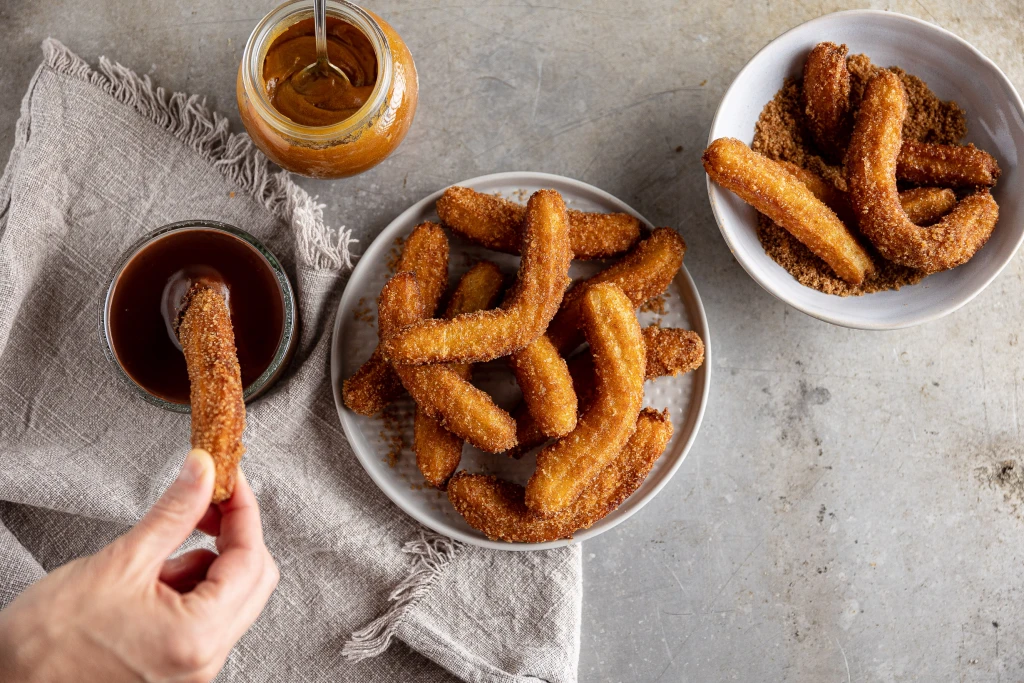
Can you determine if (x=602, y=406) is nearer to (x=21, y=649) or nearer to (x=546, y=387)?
(x=546, y=387)

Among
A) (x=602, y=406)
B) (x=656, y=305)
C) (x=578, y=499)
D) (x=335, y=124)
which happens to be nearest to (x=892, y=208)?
(x=656, y=305)

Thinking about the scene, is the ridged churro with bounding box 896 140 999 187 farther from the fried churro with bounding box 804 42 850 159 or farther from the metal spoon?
the metal spoon

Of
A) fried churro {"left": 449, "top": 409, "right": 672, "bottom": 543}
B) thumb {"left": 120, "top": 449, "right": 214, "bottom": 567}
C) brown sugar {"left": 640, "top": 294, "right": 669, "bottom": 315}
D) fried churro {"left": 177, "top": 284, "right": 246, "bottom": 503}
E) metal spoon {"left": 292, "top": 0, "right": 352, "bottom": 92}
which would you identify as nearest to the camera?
thumb {"left": 120, "top": 449, "right": 214, "bottom": 567}

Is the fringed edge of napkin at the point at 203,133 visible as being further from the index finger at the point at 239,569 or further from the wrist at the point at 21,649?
the wrist at the point at 21,649

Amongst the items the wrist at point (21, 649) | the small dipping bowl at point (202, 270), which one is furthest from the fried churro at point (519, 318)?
the wrist at point (21, 649)

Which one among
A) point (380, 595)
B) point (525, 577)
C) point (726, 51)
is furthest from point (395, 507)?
point (726, 51)

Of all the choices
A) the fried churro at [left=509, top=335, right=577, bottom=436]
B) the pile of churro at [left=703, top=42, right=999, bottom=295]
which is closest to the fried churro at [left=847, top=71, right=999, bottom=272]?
the pile of churro at [left=703, top=42, right=999, bottom=295]
